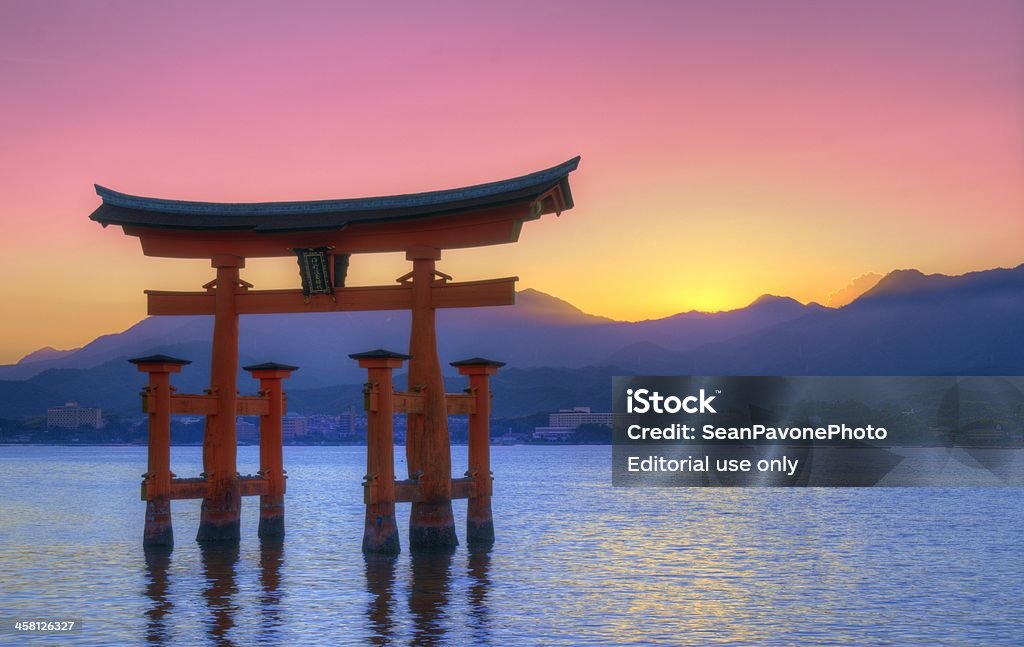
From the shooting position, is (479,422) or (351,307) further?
(479,422)

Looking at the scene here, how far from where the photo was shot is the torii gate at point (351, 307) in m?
27.4

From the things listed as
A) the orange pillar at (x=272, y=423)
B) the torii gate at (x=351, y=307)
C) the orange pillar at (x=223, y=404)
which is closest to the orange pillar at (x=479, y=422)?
the torii gate at (x=351, y=307)

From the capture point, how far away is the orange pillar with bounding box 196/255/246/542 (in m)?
30.0

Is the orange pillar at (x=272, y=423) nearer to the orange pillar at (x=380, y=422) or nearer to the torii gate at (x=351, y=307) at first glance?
the torii gate at (x=351, y=307)

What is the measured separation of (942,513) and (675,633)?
49.3m

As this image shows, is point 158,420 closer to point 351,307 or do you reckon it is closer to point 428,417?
point 351,307

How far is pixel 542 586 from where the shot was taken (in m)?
28.3

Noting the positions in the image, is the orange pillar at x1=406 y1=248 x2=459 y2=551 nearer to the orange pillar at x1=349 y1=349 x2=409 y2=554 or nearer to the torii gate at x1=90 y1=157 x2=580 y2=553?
the torii gate at x1=90 y1=157 x2=580 y2=553

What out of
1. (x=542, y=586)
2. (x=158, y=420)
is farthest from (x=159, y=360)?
(x=542, y=586)

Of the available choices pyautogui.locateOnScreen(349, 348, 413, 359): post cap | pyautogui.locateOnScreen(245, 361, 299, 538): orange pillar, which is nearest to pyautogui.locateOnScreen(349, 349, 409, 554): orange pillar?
pyautogui.locateOnScreen(349, 348, 413, 359): post cap

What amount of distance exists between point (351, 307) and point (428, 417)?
342 centimetres

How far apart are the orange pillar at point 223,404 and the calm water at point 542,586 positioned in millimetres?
1207

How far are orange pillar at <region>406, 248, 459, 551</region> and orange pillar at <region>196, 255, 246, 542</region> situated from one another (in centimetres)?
486

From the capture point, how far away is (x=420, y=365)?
2817 cm
